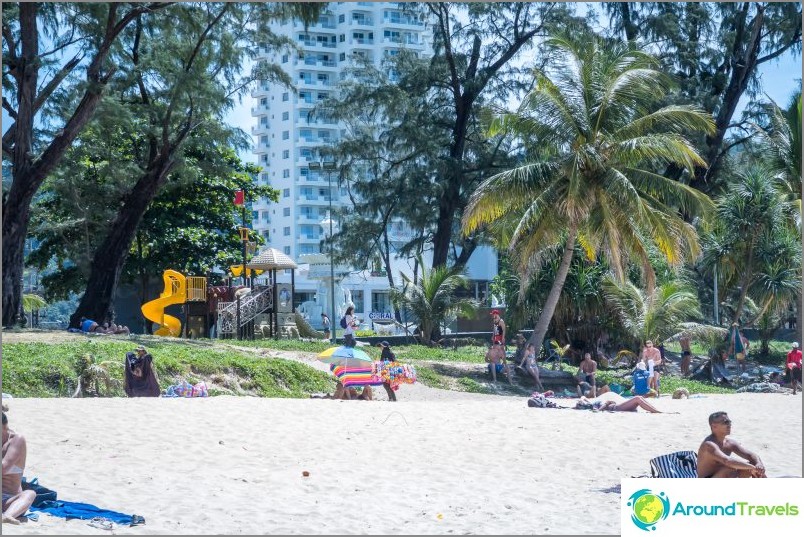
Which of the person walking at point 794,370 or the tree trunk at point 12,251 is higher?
the tree trunk at point 12,251

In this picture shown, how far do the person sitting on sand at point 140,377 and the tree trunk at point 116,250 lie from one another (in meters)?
10.7

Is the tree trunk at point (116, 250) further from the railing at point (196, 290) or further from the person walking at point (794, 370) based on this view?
the person walking at point (794, 370)

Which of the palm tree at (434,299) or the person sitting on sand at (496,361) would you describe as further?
the palm tree at (434,299)

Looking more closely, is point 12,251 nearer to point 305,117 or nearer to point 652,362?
point 652,362

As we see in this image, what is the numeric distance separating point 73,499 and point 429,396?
36.9ft

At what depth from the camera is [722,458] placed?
7.96 m

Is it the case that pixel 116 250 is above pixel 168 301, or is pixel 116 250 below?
above

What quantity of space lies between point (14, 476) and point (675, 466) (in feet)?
18.3

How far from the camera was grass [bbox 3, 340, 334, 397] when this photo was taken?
15.5m

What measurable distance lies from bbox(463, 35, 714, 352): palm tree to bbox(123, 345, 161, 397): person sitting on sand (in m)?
9.10

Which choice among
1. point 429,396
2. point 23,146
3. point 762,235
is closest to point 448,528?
point 429,396

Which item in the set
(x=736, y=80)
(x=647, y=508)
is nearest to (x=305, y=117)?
(x=736, y=80)

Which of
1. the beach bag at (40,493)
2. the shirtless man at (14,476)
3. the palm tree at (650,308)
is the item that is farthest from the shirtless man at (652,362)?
the shirtless man at (14,476)

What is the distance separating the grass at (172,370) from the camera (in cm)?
1549
